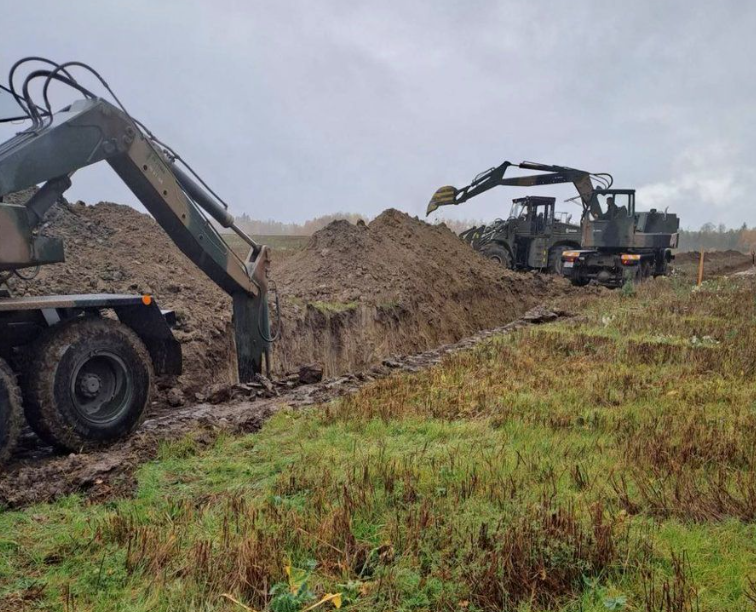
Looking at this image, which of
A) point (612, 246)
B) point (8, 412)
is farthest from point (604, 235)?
point (8, 412)

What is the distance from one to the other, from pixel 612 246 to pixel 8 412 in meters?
19.9

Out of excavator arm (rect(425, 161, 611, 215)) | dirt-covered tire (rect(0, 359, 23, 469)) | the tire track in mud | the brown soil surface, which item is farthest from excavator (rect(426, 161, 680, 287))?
dirt-covered tire (rect(0, 359, 23, 469))

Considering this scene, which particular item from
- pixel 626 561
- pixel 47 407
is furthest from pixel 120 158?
pixel 626 561

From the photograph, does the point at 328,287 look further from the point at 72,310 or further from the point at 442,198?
the point at 442,198

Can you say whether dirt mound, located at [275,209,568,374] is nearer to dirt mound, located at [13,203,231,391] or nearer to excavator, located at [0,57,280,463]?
dirt mound, located at [13,203,231,391]

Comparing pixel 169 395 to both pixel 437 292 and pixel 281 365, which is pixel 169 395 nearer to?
pixel 281 365

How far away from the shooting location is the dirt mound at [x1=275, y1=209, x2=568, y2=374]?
1194 centimetres

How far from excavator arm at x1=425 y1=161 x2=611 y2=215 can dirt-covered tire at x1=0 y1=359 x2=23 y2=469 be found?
772 inches

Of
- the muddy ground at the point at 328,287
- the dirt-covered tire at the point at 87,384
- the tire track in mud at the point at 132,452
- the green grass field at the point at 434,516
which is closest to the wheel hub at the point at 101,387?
the dirt-covered tire at the point at 87,384

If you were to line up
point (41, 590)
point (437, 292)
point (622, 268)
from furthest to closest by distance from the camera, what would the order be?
1. point (622, 268)
2. point (437, 292)
3. point (41, 590)

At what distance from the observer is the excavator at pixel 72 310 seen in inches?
193

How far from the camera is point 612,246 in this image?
20766 millimetres

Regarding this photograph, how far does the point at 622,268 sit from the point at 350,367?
1295cm

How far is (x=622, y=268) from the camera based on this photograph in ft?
68.5
